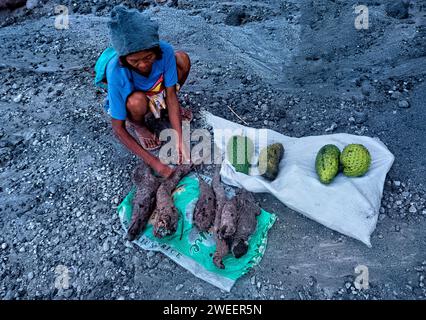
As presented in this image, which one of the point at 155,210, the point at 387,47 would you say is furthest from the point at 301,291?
the point at 387,47

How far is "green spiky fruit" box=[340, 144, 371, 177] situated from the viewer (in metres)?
2.88

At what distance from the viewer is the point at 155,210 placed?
3.04 m

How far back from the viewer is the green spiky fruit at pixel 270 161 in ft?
10.1

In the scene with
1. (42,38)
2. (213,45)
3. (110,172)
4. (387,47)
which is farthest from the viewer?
(42,38)

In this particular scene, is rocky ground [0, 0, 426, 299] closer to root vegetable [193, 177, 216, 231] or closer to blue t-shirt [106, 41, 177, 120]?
root vegetable [193, 177, 216, 231]

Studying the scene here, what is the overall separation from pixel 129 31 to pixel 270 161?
1.45 metres

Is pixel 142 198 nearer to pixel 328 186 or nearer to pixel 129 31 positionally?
pixel 129 31

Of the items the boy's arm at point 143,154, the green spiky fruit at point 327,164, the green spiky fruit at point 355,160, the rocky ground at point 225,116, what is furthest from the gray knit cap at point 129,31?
the green spiky fruit at point 355,160

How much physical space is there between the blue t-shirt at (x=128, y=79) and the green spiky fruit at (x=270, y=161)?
→ 3.28 feet

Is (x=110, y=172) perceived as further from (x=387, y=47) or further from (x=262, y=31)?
(x=387, y=47)

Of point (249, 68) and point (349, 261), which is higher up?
point (249, 68)

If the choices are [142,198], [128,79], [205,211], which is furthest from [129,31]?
[205,211]

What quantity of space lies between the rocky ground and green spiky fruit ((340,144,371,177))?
386 mm

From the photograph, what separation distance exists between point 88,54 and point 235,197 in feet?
10.5
